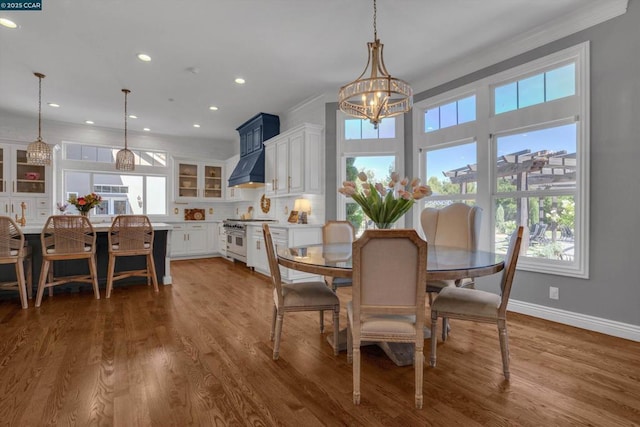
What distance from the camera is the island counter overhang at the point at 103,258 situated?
405 centimetres

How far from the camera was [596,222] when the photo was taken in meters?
2.90

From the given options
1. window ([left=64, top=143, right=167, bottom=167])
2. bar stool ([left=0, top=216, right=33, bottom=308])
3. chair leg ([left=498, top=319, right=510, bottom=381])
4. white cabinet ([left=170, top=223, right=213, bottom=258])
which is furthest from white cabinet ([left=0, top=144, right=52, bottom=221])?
chair leg ([left=498, top=319, right=510, bottom=381])

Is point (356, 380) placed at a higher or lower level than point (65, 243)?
lower

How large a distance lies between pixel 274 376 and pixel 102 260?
3.63 metres

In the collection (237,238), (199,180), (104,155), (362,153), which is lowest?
(237,238)

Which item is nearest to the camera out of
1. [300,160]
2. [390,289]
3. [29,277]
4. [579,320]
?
[390,289]

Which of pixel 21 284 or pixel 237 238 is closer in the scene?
pixel 21 284

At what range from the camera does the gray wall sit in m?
2.68

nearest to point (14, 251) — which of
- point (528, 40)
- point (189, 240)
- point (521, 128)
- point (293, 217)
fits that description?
point (293, 217)

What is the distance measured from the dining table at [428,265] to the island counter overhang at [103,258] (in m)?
2.97

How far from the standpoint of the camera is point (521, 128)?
3412 mm

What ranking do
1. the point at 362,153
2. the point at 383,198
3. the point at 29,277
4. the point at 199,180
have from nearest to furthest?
the point at 383,198, the point at 29,277, the point at 362,153, the point at 199,180

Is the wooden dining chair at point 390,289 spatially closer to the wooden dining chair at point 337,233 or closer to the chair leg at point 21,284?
the wooden dining chair at point 337,233

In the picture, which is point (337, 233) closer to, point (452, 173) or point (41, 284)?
point (452, 173)
